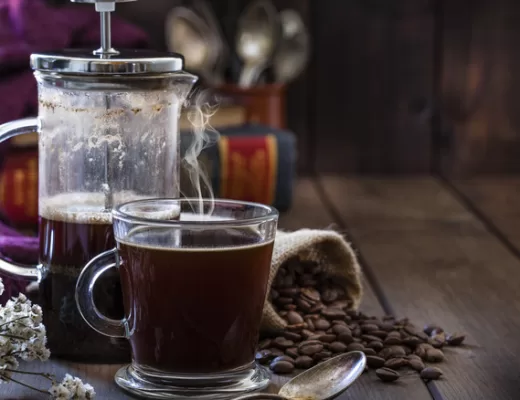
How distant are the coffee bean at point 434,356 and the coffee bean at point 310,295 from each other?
0.12 metres

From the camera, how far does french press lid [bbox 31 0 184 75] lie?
810 mm

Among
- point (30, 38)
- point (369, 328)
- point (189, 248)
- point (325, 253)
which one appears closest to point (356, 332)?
point (369, 328)

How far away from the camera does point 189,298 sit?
759 millimetres

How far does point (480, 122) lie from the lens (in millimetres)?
2115

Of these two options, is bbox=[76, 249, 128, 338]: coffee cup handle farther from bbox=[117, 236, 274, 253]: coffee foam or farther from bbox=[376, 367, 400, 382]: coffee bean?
bbox=[376, 367, 400, 382]: coffee bean

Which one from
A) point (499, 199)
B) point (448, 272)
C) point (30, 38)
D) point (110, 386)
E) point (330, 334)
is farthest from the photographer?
point (499, 199)

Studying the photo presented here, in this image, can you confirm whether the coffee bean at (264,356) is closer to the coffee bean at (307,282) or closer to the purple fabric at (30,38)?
the coffee bean at (307,282)

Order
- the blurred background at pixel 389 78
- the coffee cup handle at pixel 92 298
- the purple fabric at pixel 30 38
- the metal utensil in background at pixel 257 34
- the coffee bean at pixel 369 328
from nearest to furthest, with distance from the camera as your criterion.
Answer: the coffee cup handle at pixel 92 298, the coffee bean at pixel 369 328, the purple fabric at pixel 30 38, the metal utensil in background at pixel 257 34, the blurred background at pixel 389 78

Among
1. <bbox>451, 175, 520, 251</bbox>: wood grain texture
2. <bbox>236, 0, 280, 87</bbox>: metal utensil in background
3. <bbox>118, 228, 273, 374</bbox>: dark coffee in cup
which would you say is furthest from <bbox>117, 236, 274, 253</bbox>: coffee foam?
<bbox>236, 0, 280, 87</bbox>: metal utensil in background

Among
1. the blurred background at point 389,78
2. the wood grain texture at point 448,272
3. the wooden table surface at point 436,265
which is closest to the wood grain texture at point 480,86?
the blurred background at point 389,78

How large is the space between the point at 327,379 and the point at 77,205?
0.25 metres

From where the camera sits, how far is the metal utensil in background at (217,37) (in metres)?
1.97

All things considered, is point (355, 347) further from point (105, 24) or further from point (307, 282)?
point (105, 24)

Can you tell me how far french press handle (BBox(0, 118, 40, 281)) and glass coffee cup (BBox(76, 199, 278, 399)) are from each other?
10 centimetres
